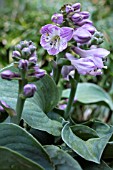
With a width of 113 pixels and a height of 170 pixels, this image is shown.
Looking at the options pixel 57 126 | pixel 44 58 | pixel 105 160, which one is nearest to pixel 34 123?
pixel 57 126

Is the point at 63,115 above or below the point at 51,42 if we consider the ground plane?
below

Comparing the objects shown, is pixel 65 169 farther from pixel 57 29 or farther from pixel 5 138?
pixel 57 29

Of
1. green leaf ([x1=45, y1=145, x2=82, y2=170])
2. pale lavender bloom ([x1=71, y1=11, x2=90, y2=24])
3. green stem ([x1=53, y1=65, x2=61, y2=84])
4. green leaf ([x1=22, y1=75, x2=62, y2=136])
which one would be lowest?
green leaf ([x1=45, y1=145, x2=82, y2=170])

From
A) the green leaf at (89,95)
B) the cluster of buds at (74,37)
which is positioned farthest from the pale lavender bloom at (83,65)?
the green leaf at (89,95)

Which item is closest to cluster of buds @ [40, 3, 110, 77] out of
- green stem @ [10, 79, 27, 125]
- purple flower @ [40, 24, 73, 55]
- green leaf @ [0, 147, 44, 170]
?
purple flower @ [40, 24, 73, 55]

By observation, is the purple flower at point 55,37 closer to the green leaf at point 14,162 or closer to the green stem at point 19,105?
the green stem at point 19,105

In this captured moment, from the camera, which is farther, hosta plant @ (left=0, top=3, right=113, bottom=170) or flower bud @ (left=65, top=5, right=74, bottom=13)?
flower bud @ (left=65, top=5, right=74, bottom=13)

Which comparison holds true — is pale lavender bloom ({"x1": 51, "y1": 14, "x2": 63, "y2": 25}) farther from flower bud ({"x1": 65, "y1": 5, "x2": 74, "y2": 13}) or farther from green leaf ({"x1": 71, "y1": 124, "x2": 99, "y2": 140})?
green leaf ({"x1": 71, "y1": 124, "x2": 99, "y2": 140})
